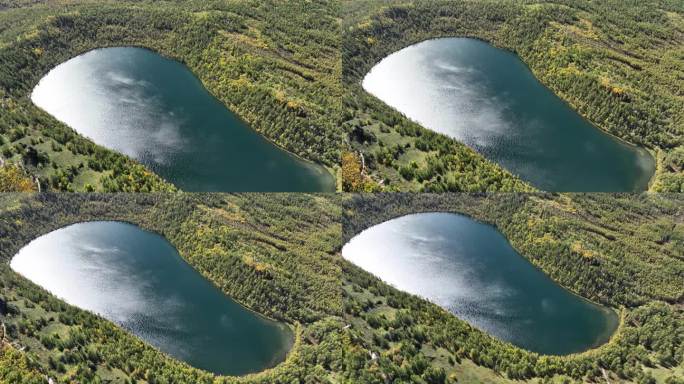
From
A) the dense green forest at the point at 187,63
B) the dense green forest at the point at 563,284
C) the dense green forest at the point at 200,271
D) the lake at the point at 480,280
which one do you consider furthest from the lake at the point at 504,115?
the dense green forest at the point at 200,271

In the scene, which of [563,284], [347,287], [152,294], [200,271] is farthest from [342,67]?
[563,284]

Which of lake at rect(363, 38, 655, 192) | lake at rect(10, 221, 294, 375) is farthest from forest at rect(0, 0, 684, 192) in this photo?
lake at rect(10, 221, 294, 375)

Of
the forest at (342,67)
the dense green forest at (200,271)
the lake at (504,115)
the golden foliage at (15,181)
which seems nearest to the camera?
the dense green forest at (200,271)

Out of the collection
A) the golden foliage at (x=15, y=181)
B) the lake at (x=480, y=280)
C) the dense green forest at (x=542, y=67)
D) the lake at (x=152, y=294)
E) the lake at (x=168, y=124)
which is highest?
the dense green forest at (x=542, y=67)

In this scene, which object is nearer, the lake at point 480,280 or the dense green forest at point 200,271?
the dense green forest at point 200,271

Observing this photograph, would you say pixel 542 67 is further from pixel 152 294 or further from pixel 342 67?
pixel 152 294

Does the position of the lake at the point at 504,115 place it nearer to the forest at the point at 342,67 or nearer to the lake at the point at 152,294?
the forest at the point at 342,67

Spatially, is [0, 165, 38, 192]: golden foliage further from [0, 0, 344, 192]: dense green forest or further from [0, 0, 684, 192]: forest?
[0, 0, 344, 192]: dense green forest
